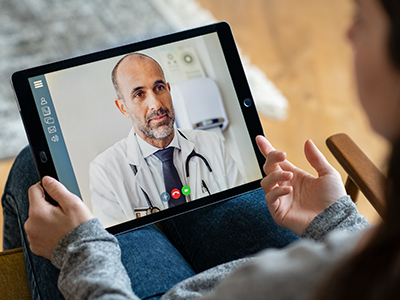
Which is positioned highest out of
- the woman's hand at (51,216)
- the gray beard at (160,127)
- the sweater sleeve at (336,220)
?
the gray beard at (160,127)

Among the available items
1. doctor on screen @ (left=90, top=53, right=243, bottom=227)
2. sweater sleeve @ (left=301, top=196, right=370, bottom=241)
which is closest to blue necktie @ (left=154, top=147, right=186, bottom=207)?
doctor on screen @ (left=90, top=53, right=243, bottom=227)

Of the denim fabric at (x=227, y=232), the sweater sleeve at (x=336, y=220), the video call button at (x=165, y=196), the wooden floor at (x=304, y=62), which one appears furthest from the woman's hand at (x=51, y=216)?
the wooden floor at (x=304, y=62)

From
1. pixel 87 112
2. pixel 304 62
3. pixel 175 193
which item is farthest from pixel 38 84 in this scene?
pixel 304 62

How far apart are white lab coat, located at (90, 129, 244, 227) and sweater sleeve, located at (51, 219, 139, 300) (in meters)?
0.06

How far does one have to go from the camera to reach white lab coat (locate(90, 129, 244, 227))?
0.61 metres

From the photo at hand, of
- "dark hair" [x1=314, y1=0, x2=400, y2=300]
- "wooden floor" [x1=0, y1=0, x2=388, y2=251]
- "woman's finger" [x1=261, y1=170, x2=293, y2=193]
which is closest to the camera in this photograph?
"dark hair" [x1=314, y1=0, x2=400, y2=300]

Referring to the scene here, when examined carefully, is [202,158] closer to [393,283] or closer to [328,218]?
[328,218]

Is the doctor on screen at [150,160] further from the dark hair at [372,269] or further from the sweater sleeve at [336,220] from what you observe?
the dark hair at [372,269]

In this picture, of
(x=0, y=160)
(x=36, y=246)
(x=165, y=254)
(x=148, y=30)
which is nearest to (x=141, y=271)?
(x=165, y=254)

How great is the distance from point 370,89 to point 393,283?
8.9 inches

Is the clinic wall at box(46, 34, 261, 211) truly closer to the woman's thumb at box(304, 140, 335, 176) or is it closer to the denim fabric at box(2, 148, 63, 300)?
the denim fabric at box(2, 148, 63, 300)

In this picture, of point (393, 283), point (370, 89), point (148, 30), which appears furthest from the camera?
point (148, 30)

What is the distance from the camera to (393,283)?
0.27m

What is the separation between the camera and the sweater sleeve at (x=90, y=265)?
461 mm
